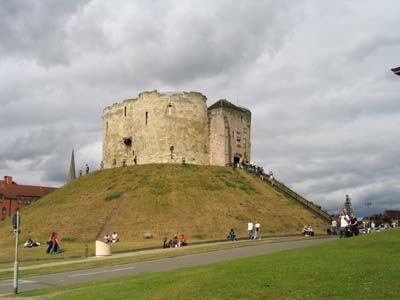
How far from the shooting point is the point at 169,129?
54750 mm

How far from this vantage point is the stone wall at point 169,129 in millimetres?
54656

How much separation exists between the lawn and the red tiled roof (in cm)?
9137

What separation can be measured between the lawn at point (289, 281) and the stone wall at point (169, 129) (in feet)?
127

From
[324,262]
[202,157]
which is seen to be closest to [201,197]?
[202,157]

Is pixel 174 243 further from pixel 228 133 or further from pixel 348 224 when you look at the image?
pixel 228 133

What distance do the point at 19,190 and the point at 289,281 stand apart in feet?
332

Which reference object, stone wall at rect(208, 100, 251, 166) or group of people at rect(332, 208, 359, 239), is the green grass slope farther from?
group of people at rect(332, 208, 359, 239)

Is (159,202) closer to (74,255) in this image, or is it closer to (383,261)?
(74,255)

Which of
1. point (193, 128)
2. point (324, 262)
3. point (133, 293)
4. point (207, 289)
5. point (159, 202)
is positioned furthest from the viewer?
point (193, 128)

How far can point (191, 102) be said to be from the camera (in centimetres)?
5597

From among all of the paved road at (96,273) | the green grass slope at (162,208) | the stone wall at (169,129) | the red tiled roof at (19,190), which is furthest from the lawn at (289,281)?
the red tiled roof at (19,190)

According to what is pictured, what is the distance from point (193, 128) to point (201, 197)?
1225 centimetres

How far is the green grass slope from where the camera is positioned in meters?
39.2

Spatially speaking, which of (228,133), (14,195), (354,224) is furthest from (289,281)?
(14,195)
